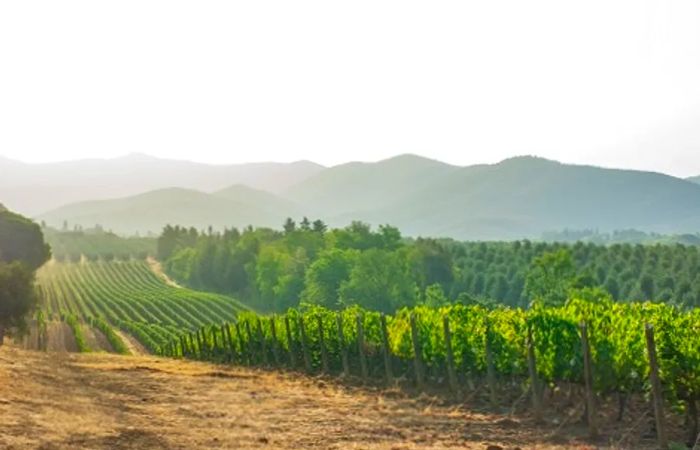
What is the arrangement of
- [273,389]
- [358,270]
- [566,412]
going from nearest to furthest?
[566,412] < [273,389] < [358,270]

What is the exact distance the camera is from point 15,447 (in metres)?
13.3

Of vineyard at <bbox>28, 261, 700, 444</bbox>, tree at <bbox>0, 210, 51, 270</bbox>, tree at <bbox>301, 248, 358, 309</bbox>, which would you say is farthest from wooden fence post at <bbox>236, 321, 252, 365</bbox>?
tree at <bbox>301, 248, 358, 309</bbox>

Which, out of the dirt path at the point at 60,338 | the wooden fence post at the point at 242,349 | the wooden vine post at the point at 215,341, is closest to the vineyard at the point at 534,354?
the wooden fence post at the point at 242,349

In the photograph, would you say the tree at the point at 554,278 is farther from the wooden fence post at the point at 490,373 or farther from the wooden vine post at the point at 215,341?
the wooden fence post at the point at 490,373

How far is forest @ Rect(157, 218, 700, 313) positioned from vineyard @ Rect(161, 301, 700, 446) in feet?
277

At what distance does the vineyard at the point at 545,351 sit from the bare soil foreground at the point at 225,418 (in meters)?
2.31

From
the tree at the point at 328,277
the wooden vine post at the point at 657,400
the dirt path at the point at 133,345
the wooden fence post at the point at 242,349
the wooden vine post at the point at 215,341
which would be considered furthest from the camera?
the tree at the point at 328,277

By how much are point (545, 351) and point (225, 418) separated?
32.1ft

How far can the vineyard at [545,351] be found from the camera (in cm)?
1742

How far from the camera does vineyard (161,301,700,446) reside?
17.4 m

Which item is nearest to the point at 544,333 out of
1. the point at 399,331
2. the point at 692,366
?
the point at 692,366

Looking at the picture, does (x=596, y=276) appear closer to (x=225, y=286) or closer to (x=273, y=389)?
(x=225, y=286)

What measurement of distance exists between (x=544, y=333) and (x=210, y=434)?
10903mm

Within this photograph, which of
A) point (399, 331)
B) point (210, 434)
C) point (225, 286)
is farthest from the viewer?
point (225, 286)
